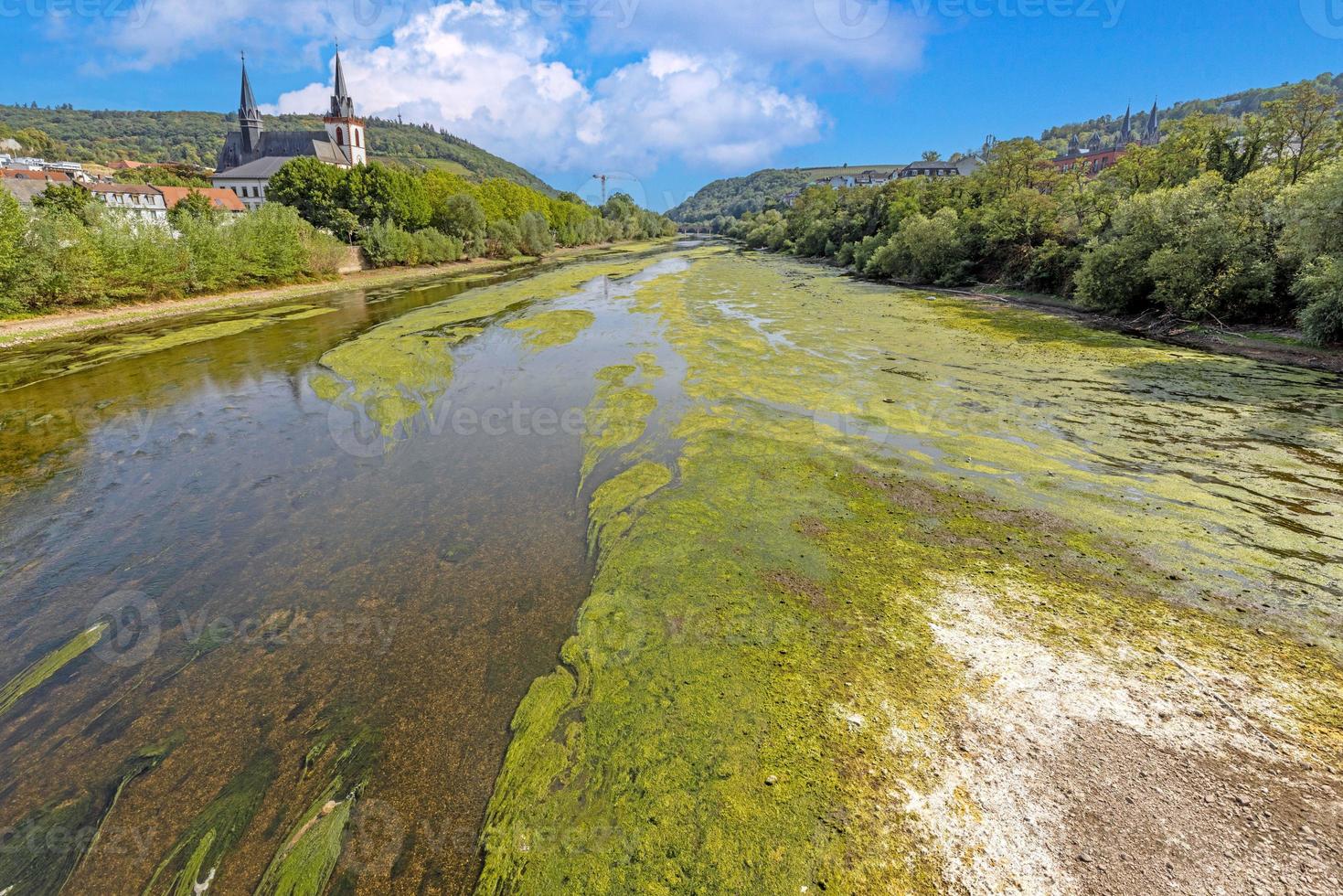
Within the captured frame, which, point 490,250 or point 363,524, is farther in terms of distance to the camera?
point 490,250

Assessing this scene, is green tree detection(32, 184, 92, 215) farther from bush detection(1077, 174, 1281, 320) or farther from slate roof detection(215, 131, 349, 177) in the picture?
bush detection(1077, 174, 1281, 320)

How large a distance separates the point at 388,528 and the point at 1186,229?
2917 cm

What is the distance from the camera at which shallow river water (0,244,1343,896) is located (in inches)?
173

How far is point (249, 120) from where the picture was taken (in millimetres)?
94500

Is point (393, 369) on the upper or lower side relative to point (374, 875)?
upper

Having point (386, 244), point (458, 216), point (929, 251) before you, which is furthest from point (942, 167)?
point (386, 244)

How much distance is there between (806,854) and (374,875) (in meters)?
3.03

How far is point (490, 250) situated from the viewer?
2606 inches

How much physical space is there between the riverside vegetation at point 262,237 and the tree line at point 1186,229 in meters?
43.8

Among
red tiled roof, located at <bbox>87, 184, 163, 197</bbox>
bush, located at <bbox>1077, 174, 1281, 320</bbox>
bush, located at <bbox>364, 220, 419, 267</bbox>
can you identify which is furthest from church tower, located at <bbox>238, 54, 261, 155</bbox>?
bush, located at <bbox>1077, 174, 1281, 320</bbox>

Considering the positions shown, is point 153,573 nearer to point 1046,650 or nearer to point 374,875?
point 374,875

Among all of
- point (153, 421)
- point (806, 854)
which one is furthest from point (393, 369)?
point (806, 854)

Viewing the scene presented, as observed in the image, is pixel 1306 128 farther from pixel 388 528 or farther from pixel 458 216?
pixel 458 216

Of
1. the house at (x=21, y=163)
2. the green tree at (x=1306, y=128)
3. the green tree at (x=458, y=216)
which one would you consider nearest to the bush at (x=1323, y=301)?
the green tree at (x=1306, y=128)
